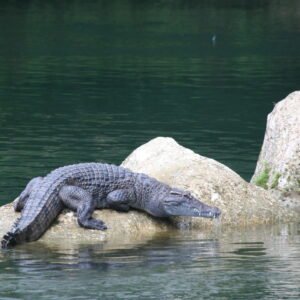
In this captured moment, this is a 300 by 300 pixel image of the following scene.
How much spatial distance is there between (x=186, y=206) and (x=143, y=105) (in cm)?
1871

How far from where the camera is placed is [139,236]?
1488cm

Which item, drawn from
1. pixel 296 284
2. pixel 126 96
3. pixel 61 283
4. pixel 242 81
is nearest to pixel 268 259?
pixel 296 284

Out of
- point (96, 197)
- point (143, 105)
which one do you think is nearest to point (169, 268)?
point (96, 197)

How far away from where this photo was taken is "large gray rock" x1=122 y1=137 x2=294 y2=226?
618 inches

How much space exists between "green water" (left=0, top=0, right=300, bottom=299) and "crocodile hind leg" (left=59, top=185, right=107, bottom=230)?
859mm

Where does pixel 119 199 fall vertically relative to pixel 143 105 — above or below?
below

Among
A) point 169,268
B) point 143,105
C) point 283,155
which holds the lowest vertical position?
point 169,268

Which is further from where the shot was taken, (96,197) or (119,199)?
(96,197)

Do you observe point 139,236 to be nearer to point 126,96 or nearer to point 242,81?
point 126,96

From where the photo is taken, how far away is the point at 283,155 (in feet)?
56.5

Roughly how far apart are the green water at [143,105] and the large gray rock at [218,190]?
51 centimetres

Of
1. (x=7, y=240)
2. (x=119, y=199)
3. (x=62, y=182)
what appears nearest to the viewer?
(x=7, y=240)

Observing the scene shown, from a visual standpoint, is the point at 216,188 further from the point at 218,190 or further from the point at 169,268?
the point at 169,268

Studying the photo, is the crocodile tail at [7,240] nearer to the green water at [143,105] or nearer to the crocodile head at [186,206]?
the green water at [143,105]
